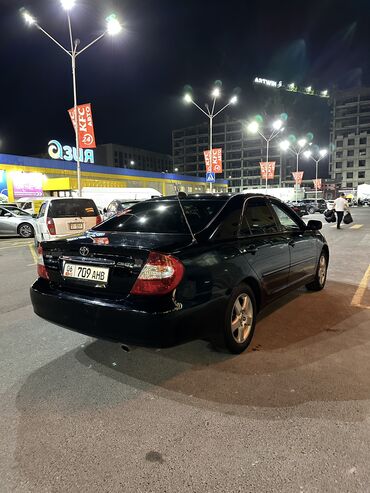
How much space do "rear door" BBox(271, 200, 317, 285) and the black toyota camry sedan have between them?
29cm

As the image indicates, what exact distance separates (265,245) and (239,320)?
3.09 feet

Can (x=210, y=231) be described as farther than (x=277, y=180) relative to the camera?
No

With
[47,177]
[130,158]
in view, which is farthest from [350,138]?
[47,177]

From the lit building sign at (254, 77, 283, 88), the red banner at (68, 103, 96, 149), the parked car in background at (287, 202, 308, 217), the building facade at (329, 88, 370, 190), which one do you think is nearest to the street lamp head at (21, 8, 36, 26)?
the red banner at (68, 103, 96, 149)

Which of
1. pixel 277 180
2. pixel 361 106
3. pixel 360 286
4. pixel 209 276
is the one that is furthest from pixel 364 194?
pixel 209 276

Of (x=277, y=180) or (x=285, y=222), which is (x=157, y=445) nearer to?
(x=285, y=222)

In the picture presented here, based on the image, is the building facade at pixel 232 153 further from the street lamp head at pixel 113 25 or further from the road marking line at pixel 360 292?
the road marking line at pixel 360 292

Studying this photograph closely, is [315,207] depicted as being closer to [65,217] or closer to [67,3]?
[67,3]

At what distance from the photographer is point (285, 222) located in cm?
480

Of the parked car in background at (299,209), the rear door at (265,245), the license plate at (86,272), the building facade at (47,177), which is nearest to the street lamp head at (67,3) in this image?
the building facade at (47,177)

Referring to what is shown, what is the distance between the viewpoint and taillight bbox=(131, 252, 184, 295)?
2.73m

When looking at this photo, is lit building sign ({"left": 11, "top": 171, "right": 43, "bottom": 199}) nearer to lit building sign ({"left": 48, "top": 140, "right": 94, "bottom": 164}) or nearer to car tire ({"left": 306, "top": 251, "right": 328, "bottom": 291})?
lit building sign ({"left": 48, "top": 140, "right": 94, "bottom": 164})

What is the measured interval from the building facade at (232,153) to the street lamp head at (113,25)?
304 feet

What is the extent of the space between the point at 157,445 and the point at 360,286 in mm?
5145
